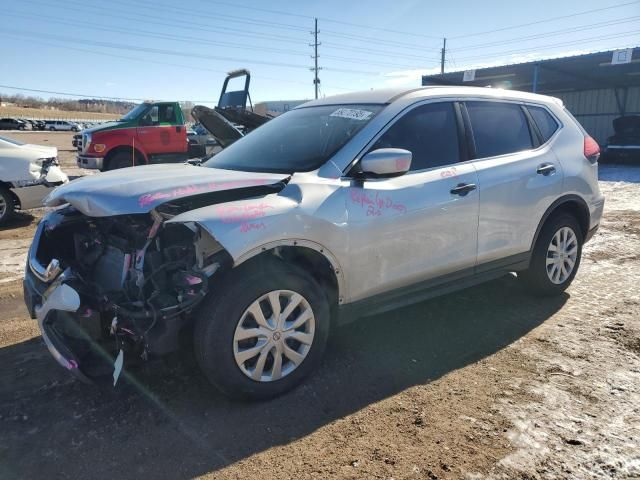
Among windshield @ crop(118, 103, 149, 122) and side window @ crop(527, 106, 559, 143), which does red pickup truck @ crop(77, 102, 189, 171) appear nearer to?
windshield @ crop(118, 103, 149, 122)

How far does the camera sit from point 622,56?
58.4 ft

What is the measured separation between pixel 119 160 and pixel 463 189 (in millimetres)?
10802

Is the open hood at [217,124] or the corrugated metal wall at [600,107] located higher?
the corrugated metal wall at [600,107]

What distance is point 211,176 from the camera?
10.1 feet

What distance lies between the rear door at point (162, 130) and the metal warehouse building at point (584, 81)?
1239 centimetres

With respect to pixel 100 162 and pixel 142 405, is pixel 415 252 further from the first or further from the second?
pixel 100 162

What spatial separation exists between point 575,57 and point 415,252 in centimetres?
2038

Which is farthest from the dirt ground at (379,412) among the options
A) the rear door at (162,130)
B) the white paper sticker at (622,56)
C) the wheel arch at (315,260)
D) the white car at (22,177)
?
the white paper sticker at (622,56)

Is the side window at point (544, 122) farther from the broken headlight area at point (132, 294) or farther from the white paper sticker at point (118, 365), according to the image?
the white paper sticker at point (118, 365)

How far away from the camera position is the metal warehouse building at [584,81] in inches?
793

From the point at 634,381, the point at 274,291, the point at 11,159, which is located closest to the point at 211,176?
the point at 274,291

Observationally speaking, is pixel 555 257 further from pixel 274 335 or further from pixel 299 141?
pixel 274 335

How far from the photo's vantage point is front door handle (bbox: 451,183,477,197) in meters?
3.56

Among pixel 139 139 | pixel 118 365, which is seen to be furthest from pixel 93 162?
pixel 118 365
